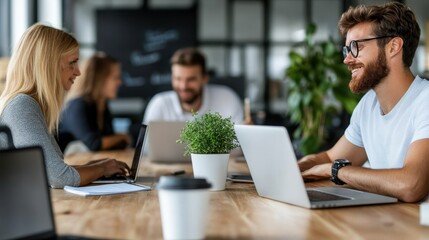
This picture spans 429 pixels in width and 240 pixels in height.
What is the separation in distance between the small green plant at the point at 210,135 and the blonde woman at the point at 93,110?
87.8 inches

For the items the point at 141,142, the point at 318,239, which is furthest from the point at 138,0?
the point at 318,239

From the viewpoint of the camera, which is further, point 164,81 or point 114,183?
point 164,81

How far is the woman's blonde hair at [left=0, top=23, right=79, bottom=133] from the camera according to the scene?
2.11 meters

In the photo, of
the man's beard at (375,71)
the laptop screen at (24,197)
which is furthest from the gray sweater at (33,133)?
the man's beard at (375,71)

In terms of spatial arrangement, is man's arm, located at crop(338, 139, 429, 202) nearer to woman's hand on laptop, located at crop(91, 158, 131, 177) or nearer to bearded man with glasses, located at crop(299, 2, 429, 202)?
bearded man with glasses, located at crop(299, 2, 429, 202)

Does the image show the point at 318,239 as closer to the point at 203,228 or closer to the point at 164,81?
the point at 203,228

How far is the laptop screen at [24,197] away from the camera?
1149 mm

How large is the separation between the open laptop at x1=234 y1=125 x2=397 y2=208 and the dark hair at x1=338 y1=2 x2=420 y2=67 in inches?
25.7

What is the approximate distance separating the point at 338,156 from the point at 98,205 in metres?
1.15

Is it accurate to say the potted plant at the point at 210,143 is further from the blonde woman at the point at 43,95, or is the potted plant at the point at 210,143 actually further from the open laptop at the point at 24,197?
the open laptop at the point at 24,197

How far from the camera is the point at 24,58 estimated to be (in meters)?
2.11

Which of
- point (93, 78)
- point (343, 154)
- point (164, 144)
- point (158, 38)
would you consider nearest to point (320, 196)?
point (343, 154)

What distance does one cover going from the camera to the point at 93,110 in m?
4.25

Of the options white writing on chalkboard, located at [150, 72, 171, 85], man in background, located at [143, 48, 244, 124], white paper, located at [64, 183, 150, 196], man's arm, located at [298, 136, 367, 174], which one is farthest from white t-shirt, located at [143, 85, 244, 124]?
white writing on chalkboard, located at [150, 72, 171, 85]
